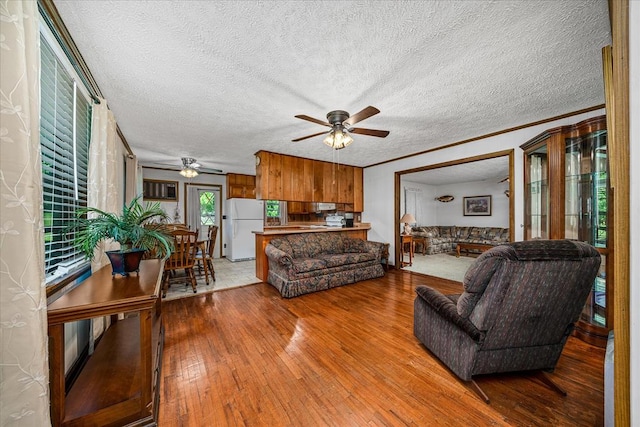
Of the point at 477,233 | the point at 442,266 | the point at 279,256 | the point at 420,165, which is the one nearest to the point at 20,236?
the point at 279,256

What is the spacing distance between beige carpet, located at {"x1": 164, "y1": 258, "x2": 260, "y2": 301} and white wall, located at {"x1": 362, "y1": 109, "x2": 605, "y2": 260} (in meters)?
2.98

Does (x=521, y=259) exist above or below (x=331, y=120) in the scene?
below

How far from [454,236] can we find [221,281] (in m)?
7.24

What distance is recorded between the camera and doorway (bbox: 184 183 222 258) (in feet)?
20.8

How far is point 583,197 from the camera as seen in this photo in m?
2.42

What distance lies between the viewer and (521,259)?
1382 millimetres

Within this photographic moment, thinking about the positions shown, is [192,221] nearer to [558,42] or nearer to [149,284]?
[149,284]

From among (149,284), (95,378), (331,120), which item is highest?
(331,120)

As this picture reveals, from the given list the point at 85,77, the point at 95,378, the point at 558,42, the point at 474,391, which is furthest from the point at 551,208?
the point at 85,77

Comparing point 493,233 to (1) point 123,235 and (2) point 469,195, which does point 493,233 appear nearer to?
(2) point 469,195

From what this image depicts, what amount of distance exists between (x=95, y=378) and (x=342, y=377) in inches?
64.1

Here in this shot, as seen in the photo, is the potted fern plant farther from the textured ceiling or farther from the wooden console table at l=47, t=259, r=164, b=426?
the textured ceiling

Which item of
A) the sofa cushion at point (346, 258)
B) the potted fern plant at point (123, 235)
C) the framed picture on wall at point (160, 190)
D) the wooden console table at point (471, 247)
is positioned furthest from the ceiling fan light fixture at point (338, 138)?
the wooden console table at point (471, 247)
